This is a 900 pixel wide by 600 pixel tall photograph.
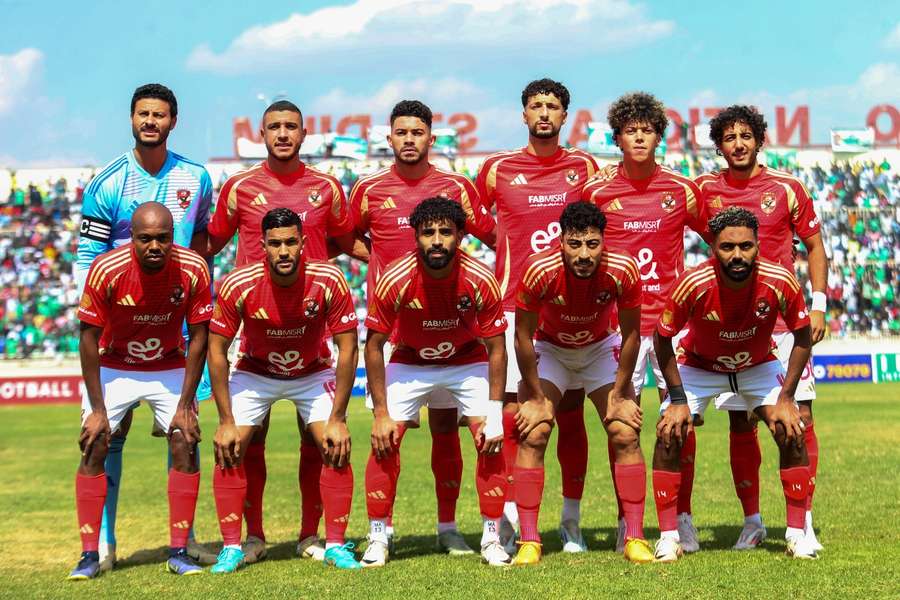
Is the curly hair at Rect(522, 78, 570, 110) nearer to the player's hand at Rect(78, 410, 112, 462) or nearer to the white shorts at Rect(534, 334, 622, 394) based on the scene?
the white shorts at Rect(534, 334, 622, 394)

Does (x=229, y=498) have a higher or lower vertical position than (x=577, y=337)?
lower

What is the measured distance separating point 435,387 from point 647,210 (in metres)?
1.81

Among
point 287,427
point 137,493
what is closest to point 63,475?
point 137,493

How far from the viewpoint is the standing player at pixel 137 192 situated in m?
7.44

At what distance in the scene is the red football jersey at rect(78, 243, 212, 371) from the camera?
6.80 meters

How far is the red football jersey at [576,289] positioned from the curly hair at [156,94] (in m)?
2.70

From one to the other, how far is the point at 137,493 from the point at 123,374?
5.09 meters

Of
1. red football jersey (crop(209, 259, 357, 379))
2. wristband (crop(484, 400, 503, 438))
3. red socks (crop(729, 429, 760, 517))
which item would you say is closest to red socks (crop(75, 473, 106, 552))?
red football jersey (crop(209, 259, 357, 379))

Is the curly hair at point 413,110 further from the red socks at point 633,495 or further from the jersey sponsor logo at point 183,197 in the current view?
the red socks at point 633,495

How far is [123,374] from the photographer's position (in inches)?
278

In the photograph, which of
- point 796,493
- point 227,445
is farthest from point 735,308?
point 227,445

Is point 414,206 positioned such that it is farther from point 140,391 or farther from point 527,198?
point 140,391

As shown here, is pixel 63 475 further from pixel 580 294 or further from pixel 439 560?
pixel 580 294

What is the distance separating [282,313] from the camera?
6.79 m
